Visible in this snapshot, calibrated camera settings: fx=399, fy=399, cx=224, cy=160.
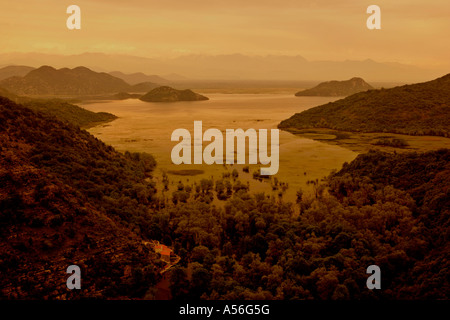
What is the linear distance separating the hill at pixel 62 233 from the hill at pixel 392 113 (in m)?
96.3

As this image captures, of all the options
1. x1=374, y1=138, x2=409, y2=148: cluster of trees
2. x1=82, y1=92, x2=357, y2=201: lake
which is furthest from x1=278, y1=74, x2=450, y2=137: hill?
x1=82, y1=92, x2=357, y2=201: lake

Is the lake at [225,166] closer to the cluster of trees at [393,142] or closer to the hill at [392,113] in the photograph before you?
the cluster of trees at [393,142]

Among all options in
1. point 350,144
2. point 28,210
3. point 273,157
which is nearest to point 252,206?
point 28,210

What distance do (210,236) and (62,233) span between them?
1460cm

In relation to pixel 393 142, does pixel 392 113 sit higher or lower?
higher

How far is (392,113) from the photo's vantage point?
13525 centimetres

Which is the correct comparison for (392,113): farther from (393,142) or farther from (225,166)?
(225,166)

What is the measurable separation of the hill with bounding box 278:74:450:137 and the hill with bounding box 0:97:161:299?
3792 inches

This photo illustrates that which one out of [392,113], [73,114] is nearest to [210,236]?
[392,113]

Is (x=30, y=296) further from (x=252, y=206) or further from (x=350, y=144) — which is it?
(x=350, y=144)

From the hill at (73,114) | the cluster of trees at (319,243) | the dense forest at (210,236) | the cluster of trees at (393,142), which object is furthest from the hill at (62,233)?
the hill at (73,114)

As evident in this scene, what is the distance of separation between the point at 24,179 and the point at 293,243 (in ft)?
90.5

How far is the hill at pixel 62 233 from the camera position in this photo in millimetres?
31344
